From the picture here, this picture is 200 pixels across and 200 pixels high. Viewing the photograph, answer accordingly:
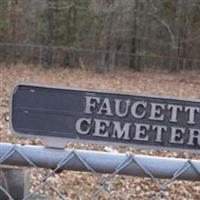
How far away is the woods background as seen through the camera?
34.7 metres

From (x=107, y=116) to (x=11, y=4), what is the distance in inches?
1300

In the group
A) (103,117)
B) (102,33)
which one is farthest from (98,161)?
(102,33)

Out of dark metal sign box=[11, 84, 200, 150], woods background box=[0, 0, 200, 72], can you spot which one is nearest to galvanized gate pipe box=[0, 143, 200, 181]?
dark metal sign box=[11, 84, 200, 150]

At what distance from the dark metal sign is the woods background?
30944 millimetres

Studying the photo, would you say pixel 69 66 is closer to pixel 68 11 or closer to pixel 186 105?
pixel 68 11

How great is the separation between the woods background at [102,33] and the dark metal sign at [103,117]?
30944 mm

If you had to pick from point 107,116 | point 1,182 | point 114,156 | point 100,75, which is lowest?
point 100,75

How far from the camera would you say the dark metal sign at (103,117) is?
6.49 feet

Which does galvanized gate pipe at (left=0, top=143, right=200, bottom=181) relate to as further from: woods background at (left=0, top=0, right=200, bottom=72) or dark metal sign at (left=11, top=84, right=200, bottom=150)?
woods background at (left=0, top=0, right=200, bottom=72)

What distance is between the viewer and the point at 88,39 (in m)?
36.4

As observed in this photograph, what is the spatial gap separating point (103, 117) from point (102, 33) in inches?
1345

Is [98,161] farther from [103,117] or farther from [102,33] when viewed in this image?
[102,33]

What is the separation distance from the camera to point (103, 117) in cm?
198

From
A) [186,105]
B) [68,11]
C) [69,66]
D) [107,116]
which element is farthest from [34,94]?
[68,11]
